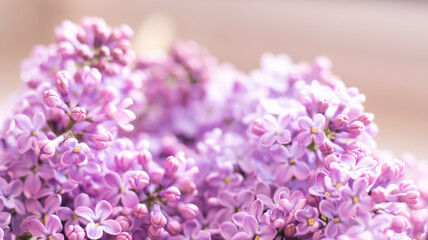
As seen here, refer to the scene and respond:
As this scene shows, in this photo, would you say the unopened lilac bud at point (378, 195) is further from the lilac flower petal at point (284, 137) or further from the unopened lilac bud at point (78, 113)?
the unopened lilac bud at point (78, 113)

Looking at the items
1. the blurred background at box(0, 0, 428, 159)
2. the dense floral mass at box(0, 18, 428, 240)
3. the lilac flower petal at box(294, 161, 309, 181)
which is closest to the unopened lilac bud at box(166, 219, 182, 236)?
the dense floral mass at box(0, 18, 428, 240)

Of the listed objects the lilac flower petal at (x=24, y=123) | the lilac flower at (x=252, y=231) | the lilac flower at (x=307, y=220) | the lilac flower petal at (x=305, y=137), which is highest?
the lilac flower petal at (x=305, y=137)

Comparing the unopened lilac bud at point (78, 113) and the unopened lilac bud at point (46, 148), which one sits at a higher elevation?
the unopened lilac bud at point (78, 113)

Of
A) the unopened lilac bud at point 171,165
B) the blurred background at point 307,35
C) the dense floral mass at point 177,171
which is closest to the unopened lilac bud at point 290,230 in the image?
the dense floral mass at point 177,171

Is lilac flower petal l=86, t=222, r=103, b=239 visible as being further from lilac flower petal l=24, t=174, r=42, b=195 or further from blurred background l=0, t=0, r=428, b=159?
blurred background l=0, t=0, r=428, b=159

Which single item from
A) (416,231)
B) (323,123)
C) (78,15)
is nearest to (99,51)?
(323,123)

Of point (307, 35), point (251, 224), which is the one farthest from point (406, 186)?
point (307, 35)

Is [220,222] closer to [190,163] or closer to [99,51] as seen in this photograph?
[190,163]
